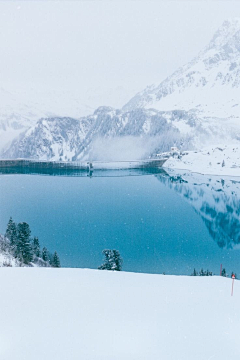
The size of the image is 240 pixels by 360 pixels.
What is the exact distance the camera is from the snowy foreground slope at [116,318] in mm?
3186

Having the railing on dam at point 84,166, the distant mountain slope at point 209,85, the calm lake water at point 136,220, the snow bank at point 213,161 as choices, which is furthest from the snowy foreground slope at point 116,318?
the distant mountain slope at point 209,85

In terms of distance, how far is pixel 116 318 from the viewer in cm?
388

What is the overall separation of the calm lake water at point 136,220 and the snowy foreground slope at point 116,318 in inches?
388

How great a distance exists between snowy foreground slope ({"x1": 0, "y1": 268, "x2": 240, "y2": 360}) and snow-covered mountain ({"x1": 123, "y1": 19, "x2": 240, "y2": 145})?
77.0 meters

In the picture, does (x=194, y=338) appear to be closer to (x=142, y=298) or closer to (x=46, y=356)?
(x=142, y=298)

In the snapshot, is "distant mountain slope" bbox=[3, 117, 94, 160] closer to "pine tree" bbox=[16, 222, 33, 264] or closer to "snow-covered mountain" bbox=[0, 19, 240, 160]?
"snow-covered mountain" bbox=[0, 19, 240, 160]

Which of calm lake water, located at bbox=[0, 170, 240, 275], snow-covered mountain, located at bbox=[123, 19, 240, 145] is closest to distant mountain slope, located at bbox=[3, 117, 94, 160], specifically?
snow-covered mountain, located at bbox=[123, 19, 240, 145]

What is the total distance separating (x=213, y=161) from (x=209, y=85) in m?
83.2

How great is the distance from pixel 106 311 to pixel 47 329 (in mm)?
834

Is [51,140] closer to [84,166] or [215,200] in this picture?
[84,166]

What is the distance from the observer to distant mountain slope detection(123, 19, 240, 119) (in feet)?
348

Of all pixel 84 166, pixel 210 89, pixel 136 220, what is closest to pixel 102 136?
pixel 84 166

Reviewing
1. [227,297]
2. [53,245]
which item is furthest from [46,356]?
[53,245]

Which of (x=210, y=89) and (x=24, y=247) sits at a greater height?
(x=210, y=89)
